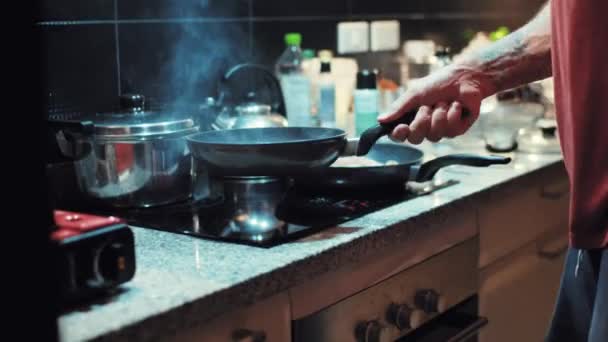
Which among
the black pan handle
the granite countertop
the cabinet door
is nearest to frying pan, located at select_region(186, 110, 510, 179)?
the black pan handle

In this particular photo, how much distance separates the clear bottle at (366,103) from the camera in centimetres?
175

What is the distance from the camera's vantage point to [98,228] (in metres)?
0.86

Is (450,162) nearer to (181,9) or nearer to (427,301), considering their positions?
→ (427,301)

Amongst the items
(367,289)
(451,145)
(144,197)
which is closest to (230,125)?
(144,197)

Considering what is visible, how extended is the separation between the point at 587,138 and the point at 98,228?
0.65 meters

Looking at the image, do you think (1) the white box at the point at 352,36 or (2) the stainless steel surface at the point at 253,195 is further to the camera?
(1) the white box at the point at 352,36

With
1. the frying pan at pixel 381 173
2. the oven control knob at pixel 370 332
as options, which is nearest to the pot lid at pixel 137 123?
the frying pan at pixel 381 173

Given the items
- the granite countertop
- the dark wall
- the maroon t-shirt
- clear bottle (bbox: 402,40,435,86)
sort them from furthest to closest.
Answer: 1. clear bottle (bbox: 402,40,435,86)
2. the dark wall
3. the maroon t-shirt
4. the granite countertop

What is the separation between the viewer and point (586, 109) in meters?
1.07

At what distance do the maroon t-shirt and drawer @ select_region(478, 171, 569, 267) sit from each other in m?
0.35

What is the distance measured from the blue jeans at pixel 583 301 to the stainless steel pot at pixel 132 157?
634 mm

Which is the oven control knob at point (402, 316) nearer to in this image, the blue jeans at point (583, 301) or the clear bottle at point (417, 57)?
the blue jeans at point (583, 301)

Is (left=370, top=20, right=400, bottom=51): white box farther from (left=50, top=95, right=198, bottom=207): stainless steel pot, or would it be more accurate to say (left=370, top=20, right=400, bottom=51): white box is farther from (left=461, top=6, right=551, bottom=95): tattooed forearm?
(left=50, top=95, right=198, bottom=207): stainless steel pot

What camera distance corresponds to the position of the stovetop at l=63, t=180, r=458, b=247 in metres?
1.09
